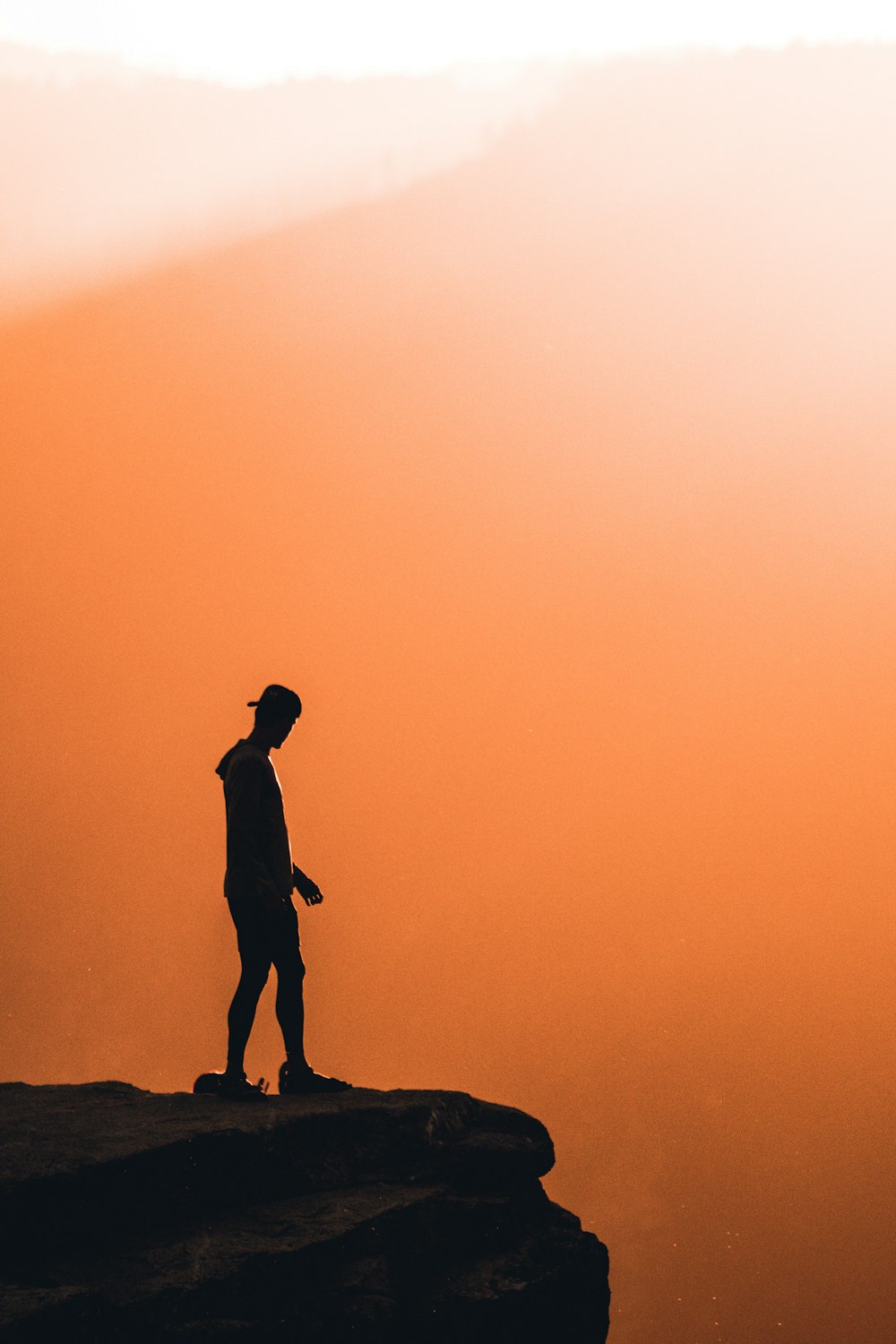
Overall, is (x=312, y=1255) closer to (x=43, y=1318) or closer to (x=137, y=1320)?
(x=137, y=1320)

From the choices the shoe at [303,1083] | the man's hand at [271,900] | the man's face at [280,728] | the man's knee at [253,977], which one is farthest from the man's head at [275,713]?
the shoe at [303,1083]

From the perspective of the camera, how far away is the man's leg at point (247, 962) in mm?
5629

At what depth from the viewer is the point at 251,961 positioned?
18.5 feet

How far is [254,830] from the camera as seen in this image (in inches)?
224

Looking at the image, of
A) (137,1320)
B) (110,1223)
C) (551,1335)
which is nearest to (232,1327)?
(137,1320)

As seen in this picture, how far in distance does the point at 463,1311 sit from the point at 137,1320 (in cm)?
139

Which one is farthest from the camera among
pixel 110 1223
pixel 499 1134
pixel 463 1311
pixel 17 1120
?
pixel 499 1134

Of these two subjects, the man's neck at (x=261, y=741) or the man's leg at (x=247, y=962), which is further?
the man's neck at (x=261, y=741)

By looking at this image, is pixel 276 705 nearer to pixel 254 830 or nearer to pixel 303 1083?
pixel 254 830

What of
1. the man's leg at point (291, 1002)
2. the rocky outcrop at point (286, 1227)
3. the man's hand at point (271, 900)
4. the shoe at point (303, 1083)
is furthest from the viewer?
the shoe at point (303, 1083)

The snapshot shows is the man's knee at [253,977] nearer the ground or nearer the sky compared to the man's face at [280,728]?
nearer the ground

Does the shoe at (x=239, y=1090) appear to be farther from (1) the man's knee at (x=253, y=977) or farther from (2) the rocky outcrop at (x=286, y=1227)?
(1) the man's knee at (x=253, y=977)

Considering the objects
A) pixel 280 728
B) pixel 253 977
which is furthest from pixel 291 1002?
pixel 280 728

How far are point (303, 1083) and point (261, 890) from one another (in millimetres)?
1001
